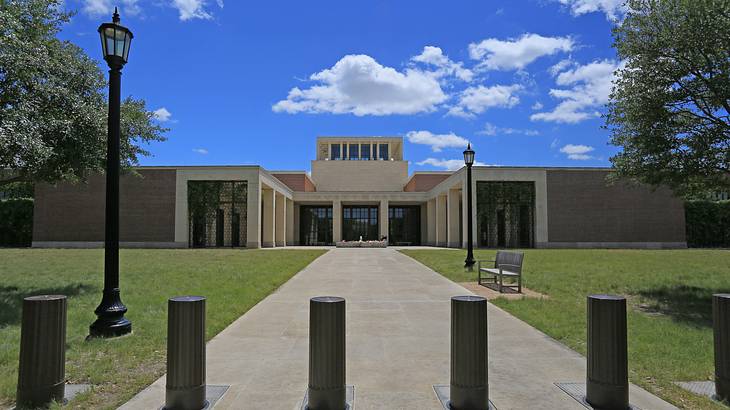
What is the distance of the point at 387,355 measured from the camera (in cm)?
514

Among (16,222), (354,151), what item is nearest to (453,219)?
(354,151)

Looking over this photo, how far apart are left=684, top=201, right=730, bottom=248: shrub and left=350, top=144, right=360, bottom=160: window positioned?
36.7 metres

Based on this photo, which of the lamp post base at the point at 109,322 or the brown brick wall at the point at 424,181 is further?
the brown brick wall at the point at 424,181

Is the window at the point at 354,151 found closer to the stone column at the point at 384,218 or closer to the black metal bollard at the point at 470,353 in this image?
the stone column at the point at 384,218

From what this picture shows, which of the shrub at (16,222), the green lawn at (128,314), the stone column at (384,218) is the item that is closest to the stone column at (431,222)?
the stone column at (384,218)

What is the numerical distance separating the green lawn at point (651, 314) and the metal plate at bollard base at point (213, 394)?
12.3 feet

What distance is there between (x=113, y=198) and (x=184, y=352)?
375cm

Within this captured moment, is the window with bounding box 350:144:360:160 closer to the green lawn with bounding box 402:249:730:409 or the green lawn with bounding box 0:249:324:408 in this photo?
the green lawn with bounding box 0:249:324:408

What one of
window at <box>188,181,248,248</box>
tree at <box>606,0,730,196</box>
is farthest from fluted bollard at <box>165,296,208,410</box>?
window at <box>188,181,248,248</box>

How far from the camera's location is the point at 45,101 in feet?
28.5

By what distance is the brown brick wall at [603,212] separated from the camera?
115ft

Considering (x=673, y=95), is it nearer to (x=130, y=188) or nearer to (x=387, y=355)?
(x=387, y=355)

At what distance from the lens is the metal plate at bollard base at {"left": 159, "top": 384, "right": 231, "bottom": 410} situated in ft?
11.9

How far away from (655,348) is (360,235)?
4232 cm
